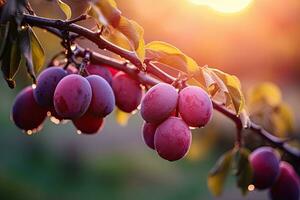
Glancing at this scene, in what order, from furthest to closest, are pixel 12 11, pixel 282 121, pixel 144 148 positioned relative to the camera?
pixel 144 148 → pixel 282 121 → pixel 12 11

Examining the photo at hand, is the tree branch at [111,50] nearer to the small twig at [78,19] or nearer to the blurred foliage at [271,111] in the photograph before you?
the small twig at [78,19]

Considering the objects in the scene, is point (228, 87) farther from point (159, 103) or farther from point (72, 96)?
point (72, 96)

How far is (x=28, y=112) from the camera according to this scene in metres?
0.87

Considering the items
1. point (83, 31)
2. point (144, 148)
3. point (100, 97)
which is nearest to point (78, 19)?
point (83, 31)

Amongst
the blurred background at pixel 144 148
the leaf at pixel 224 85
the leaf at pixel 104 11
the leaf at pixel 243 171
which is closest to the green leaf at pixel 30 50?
the leaf at pixel 104 11

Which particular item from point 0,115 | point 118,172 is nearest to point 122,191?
point 118,172

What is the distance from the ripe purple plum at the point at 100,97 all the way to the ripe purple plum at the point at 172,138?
0.09 m

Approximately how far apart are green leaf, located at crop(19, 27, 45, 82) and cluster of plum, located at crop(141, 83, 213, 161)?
0.16 metres

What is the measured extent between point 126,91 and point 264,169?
401mm

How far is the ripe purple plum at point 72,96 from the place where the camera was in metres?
0.71

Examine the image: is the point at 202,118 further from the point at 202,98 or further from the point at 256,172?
the point at 256,172

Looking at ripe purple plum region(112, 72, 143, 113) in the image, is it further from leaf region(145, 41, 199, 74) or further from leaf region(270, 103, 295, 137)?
leaf region(270, 103, 295, 137)

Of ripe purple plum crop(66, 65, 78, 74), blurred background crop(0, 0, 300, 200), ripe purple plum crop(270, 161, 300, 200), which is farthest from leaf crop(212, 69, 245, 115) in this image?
blurred background crop(0, 0, 300, 200)

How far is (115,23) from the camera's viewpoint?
2.08 ft
